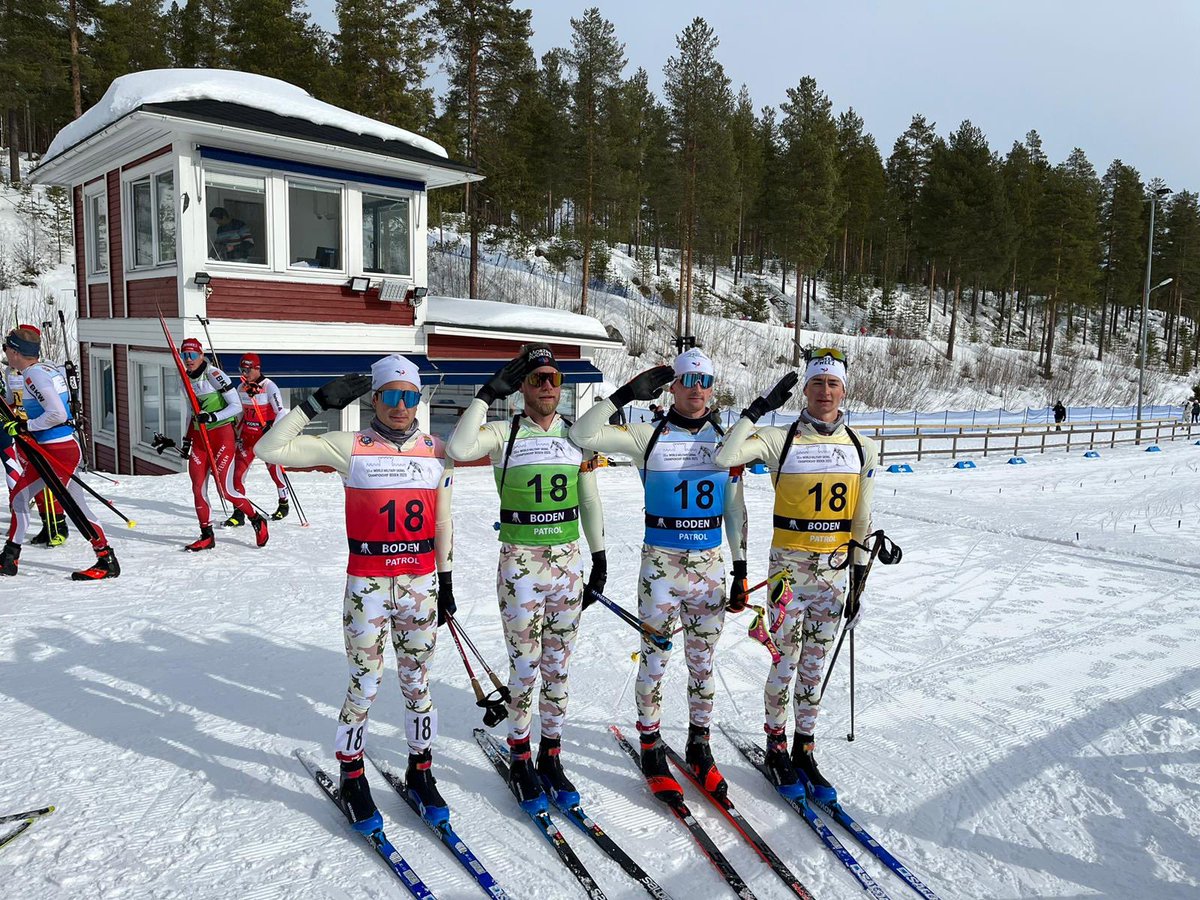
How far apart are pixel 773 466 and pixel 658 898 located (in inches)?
85.1

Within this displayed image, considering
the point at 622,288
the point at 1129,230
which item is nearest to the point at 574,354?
the point at 622,288

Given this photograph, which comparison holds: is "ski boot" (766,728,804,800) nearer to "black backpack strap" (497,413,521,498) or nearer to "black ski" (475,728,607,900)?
"black ski" (475,728,607,900)

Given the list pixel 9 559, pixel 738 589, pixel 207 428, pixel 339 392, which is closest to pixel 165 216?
pixel 207 428

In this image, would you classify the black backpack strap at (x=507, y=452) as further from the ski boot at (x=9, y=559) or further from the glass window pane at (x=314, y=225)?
the glass window pane at (x=314, y=225)

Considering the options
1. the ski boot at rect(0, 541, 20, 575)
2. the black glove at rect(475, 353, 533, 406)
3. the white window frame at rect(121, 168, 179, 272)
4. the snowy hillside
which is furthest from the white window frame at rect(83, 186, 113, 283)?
the snowy hillside

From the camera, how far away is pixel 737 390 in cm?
3114

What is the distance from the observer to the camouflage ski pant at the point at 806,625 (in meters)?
4.09

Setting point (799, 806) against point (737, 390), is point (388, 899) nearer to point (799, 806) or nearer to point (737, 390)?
point (799, 806)

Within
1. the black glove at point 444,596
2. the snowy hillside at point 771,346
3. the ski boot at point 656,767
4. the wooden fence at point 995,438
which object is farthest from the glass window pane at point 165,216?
the snowy hillside at point 771,346

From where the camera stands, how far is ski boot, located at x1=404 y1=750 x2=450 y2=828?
145 inches

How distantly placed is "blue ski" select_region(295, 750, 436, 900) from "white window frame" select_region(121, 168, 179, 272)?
1080 cm

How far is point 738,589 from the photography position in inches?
163

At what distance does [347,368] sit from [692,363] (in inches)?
429

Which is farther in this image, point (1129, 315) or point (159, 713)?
point (1129, 315)
